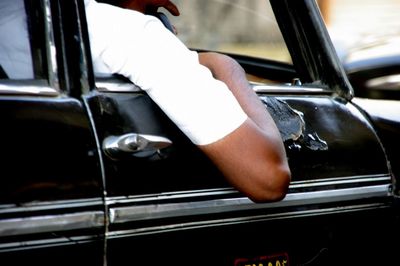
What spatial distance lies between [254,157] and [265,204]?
0.58ft

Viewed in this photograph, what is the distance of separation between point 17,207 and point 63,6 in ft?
1.89

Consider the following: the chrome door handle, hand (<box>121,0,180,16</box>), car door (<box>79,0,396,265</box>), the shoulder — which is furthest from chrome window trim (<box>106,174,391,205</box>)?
hand (<box>121,0,180,16</box>)

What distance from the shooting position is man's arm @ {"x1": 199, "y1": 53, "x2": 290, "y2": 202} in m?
2.07

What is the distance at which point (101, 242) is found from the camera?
190cm

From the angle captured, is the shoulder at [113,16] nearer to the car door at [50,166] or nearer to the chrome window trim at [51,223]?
the car door at [50,166]

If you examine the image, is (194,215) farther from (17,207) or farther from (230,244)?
(17,207)

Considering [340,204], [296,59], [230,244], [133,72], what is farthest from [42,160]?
[296,59]

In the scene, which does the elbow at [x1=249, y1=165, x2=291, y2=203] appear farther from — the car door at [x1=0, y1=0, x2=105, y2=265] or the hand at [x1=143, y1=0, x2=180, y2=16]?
the hand at [x1=143, y1=0, x2=180, y2=16]

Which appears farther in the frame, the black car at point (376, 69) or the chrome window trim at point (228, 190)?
the black car at point (376, 69)

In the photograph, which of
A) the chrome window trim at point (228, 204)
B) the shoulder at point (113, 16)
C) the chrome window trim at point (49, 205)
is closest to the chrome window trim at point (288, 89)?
the chrome window trim at point (228, 204)

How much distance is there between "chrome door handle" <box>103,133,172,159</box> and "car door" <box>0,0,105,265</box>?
4cm

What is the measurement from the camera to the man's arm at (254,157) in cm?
207

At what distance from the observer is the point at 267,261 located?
2199 millimetres

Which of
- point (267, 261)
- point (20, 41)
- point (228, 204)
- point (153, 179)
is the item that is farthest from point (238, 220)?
point (20, 41)
